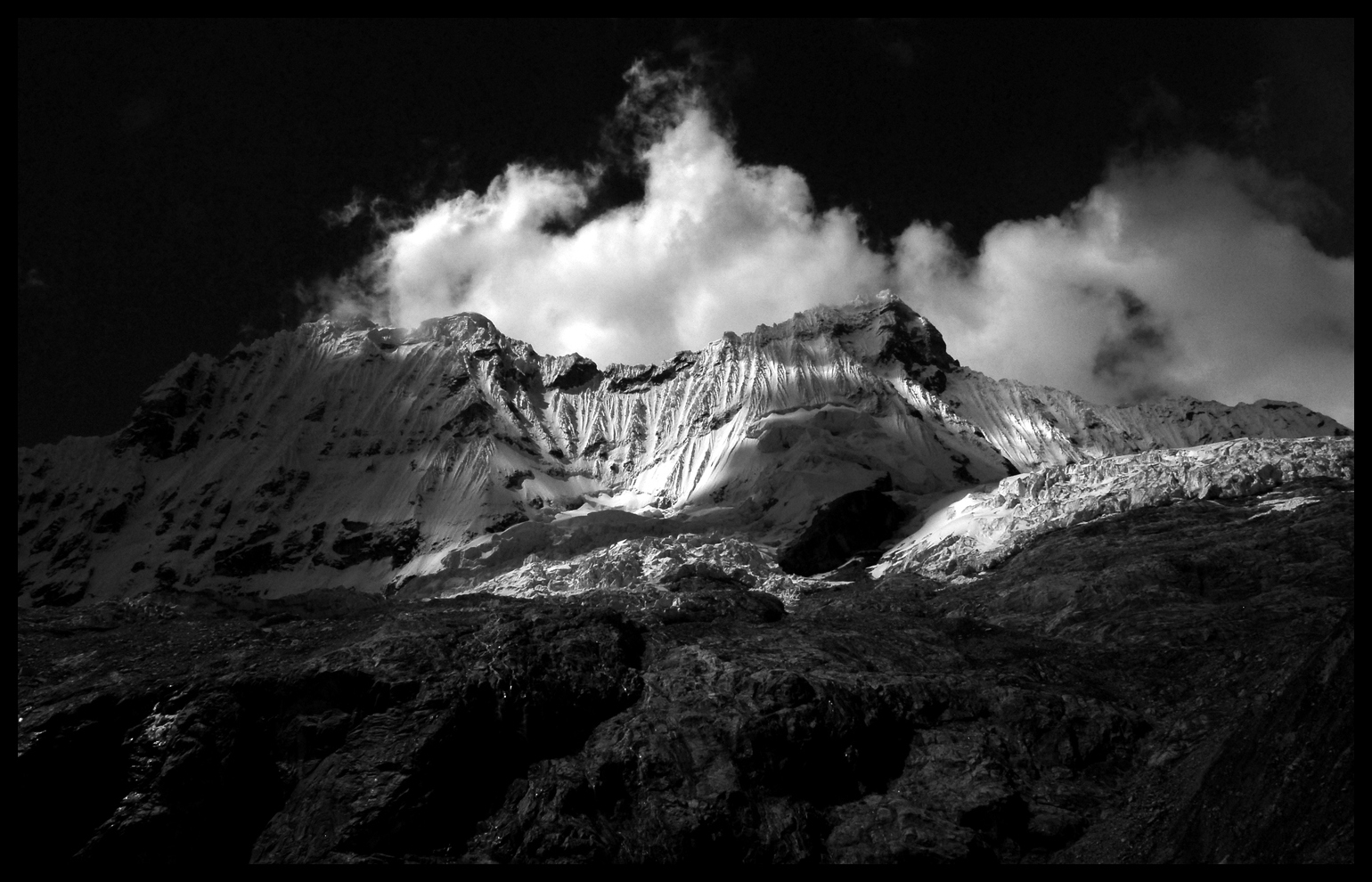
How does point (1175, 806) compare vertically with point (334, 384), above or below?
below

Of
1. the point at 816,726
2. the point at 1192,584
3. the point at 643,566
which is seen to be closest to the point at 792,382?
the point at 643,566

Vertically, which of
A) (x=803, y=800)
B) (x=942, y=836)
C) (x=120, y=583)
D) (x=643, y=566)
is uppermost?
(x=120, y=583)

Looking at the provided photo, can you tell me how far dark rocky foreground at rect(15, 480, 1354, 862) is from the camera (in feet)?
73.0

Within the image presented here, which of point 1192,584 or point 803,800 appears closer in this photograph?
point 803,800

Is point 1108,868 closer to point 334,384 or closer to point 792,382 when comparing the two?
point 792,382

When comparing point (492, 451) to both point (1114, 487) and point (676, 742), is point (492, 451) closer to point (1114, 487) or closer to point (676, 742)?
point (1114, 487)

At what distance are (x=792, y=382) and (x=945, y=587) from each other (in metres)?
128

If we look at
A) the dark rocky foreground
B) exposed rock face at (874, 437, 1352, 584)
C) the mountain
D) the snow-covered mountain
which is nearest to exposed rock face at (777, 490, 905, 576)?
the snow-covered mountain

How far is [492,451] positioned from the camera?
159 meters

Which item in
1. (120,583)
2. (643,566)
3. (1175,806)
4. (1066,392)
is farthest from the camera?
(1066,392)

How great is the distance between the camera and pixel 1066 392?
197125 mm

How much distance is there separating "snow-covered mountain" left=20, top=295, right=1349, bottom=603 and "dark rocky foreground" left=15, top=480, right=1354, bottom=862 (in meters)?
73.5

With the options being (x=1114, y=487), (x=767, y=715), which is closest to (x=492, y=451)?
(x=1114, y=487)

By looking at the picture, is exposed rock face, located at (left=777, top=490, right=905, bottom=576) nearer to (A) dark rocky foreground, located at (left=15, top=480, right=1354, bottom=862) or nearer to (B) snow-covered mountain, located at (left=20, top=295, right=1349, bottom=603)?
(B) snow-covered mountain, located at (left=20, top=295, right=1349, bottom=603)
